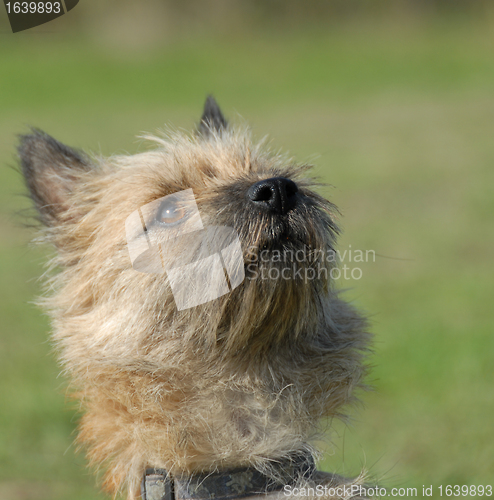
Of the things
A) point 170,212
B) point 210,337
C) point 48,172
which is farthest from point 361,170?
point 210,337

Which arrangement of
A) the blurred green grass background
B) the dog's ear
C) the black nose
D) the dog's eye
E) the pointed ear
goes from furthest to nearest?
the blurred green grass background → the pointed ear → the dog's ear → the dog's eye → the black nose

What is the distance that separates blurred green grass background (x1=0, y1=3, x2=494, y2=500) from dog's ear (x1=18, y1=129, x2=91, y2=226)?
1.00 ft

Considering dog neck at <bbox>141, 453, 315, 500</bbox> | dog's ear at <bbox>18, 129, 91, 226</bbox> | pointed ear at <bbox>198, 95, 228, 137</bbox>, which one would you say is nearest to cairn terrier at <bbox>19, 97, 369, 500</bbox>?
dog neck at <bbox>141, 453, 315, 500</bbox>

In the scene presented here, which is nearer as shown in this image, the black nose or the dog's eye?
the black nose

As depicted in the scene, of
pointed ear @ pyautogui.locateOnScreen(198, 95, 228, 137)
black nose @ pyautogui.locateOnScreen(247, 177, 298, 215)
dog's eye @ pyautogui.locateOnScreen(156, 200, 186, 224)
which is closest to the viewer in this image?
black nose @ pyautogui.locateOnScreen(247, 177, 298, 215)

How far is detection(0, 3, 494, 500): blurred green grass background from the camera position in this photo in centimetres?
434

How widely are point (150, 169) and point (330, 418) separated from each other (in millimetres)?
1373

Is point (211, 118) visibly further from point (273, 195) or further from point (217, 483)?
point (217, 483)

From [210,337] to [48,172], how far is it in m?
1.28

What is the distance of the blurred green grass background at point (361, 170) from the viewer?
4340 mm

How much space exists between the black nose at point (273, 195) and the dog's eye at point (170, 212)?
316 mm

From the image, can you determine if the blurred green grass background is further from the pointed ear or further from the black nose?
the black nose

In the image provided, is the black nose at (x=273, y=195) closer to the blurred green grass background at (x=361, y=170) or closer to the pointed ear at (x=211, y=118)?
the blurred green grass background at (x=361, y=170)

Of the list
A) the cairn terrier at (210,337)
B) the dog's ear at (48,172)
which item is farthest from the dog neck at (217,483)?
the dog's ear at (48,172)
